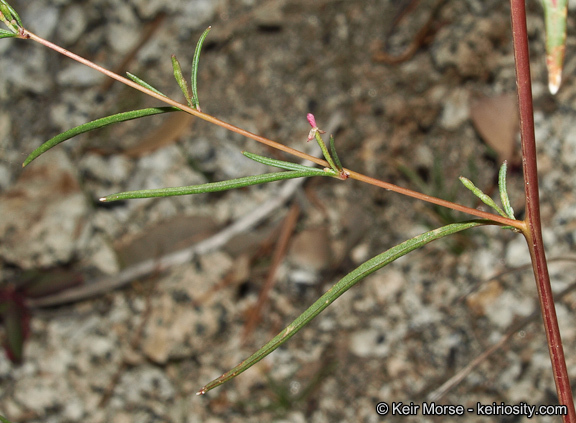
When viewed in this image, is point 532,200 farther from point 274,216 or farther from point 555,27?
point 274,216

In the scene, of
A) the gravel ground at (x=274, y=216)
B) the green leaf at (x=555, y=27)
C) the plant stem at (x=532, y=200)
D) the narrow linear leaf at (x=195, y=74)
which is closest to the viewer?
the green leaf at (x=555, y=27)

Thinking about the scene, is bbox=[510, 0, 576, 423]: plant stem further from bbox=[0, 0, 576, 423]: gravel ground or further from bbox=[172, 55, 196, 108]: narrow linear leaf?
bbox=[0, 0, 576, 423]: gravel ground

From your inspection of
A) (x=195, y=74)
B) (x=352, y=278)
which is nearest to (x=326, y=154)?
(x=352, y=278)

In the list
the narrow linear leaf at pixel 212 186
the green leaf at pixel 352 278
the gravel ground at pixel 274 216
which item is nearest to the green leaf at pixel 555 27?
the green leaf at pixel 352 278

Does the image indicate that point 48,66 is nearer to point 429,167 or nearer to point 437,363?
point 429,167

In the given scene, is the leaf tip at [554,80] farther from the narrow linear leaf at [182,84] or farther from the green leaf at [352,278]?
the narrow linear leaf at [182,84]
